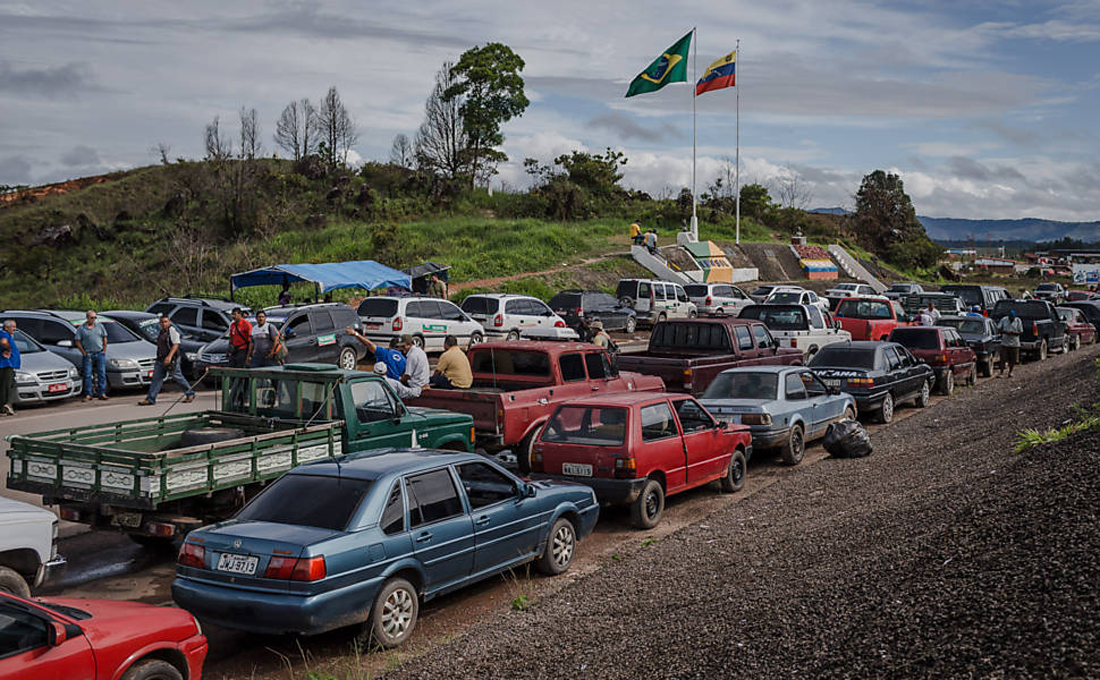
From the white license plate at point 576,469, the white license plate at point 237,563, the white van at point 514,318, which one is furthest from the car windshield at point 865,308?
the white license plate at point 237,563

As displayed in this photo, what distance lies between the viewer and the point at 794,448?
1359 centimetres

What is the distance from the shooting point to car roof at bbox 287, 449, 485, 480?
730 cm

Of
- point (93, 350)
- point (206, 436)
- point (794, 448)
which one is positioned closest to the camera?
point (206, 436)

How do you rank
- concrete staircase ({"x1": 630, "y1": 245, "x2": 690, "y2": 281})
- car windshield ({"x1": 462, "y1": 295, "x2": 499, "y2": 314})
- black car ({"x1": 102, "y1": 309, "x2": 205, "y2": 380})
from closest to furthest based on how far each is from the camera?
1. black car ({"x1": 102, "y1": 309, "x2": 205, "y2": 380})
2. car windshield ({"x1": 462, "y1": 295, "x2": 499, "y2": 314})
3. concrete staircase ({"x1": 630, "y1": 245, "x2": 690, "y2": 281})

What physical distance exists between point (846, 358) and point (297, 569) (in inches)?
529

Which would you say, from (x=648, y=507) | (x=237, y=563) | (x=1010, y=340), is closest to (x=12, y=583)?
(x=237, y=563)

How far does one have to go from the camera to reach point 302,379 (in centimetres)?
1002

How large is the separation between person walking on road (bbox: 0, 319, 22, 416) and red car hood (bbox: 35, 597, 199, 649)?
540 inches

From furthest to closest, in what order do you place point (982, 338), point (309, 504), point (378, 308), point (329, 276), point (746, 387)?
1. point (329, 276)
2. point (982, 338)
3. point (378, 308)
4. point (746, 387)
5. point (309, 504)

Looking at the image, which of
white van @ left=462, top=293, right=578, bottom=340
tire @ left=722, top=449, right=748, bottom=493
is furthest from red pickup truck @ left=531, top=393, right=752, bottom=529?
white van @ left=462, top=293, right=578, bottom=340

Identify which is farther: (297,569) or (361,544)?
(361,544)

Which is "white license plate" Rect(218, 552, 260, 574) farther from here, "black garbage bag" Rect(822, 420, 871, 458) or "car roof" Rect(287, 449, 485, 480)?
"black garbage bag" Rect(822, 420, 871, 458)

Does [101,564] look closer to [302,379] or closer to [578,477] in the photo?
[302,379]

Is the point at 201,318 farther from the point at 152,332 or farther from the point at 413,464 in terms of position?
the point at 413,464
